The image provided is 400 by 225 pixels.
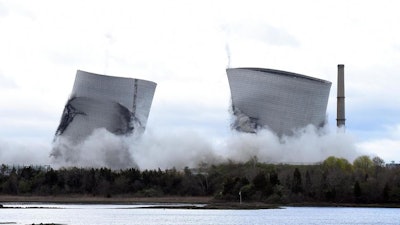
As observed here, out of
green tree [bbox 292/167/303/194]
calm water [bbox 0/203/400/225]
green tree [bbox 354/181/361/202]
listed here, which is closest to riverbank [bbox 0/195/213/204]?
green tree [bbox 292/167/303/194]

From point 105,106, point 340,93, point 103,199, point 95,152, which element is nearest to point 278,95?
point 340,93

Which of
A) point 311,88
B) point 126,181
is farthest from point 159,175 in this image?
point 311,88

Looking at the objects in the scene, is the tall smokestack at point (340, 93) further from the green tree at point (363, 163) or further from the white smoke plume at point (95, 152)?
the white smoke plume at point (95, 152)

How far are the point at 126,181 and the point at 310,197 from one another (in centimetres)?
1995

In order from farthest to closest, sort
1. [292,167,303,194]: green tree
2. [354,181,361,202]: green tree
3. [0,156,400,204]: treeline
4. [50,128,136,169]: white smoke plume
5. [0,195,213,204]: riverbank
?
[50,128,136,169]: white smoke plume, [0,195,213,204]: riverbank, [292,167,303,194]: green tree, [0,156,400,204]: treeline, [354,181,361,202]: green tree

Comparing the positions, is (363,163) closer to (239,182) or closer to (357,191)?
(357,191)

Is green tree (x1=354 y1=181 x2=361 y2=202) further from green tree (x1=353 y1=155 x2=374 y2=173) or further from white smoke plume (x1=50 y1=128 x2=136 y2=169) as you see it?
white smoke plume (x1=50 y1=128 x2=136 y2=169)

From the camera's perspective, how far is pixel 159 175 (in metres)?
103

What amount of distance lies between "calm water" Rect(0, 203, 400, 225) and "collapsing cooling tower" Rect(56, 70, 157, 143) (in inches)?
1232

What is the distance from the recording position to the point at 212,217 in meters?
68.3

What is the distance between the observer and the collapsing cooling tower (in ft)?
366

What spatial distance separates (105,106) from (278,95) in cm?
1789

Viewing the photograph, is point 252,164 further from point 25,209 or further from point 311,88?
point 25,209

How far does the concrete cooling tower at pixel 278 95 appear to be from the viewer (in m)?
108
